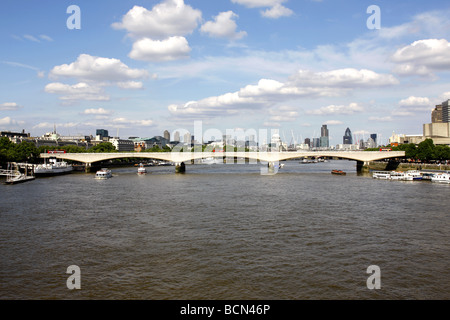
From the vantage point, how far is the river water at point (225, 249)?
1377 cm

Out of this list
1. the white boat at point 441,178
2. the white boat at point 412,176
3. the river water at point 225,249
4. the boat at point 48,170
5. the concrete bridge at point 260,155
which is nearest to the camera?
the river water at point 225,249

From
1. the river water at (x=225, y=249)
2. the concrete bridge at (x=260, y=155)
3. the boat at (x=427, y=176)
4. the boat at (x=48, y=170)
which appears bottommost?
the river water at (x=225, y=249)

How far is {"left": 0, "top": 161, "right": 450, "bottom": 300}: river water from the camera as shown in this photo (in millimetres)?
13773

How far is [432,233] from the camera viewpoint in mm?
21359

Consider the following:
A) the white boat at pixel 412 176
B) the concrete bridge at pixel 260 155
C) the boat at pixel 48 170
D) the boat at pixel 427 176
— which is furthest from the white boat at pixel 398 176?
the boat at pixel 48 170

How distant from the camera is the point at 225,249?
18.3m

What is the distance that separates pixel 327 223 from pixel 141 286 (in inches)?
545

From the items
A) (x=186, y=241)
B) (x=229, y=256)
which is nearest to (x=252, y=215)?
(x=186, y=241)

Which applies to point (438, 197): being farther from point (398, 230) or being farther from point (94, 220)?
point (94, 220)

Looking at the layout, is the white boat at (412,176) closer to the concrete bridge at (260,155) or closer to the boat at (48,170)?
the concrete bridge at (260,155)

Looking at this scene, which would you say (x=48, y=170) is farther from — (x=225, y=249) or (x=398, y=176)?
(x=225, y=249)

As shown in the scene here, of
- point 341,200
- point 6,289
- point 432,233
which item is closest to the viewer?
point 6,289

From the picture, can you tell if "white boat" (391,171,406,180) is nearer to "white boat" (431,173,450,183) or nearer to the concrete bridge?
"white boat" (431,173,450,183)

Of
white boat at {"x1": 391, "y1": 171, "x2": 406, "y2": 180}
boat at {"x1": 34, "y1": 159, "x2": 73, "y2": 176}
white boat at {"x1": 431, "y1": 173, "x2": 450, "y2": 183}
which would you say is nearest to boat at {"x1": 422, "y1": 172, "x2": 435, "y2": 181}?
white boat at {"x1": 391, "y1": 171, "x2": 406, "y2": 180}
